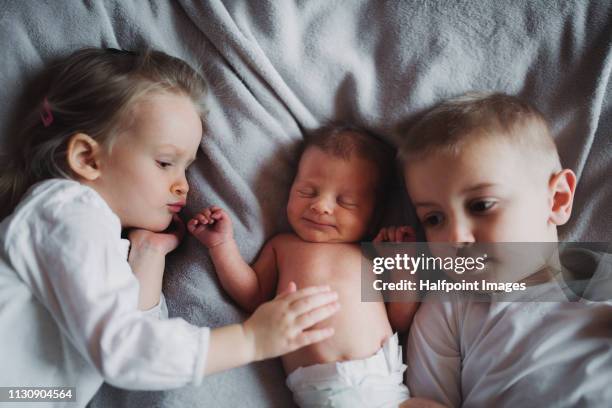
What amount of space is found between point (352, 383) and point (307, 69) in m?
0.68

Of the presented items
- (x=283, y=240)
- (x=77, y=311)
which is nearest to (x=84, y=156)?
(x=77, y=311)

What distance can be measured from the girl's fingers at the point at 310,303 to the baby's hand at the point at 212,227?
26 cm

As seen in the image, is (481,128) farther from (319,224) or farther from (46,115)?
(46,115)

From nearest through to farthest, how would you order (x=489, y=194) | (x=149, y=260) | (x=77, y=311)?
1. (x=77, y=311)
2. (x=489, y=194)
3. (x=149, y=260)

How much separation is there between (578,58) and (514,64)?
133mm

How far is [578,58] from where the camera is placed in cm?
114

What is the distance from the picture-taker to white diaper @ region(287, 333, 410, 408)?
99cm

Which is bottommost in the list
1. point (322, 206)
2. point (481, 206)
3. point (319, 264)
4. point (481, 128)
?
point (319, 264)

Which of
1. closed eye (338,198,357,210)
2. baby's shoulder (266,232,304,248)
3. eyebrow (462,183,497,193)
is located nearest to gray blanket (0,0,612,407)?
baby's shoulder (266,232,304,248)

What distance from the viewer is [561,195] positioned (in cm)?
107

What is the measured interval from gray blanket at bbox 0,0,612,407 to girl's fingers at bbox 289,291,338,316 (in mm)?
223

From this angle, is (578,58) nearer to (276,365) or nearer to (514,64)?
(514,64)

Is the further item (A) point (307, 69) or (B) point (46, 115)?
(A) point (307, 69)

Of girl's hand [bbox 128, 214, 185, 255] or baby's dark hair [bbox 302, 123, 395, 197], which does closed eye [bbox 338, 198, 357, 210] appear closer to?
baby's dark hair [bbox 302, 123, 395, 197]
